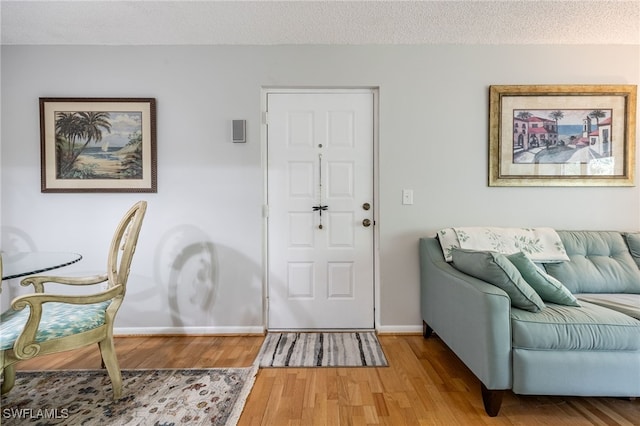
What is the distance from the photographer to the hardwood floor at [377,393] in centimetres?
149

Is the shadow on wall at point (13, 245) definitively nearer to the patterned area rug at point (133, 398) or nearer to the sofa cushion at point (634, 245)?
the patterned area rug at point (133, 398)

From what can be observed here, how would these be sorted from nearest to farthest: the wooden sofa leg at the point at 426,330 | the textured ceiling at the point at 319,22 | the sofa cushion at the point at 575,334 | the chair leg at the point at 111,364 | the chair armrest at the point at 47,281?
1. the sofa cushion at the point at 575,334
2. the chair leg at the point at 111,364
3. the chair armrest at the point at 47,281
4. the textured ceiling at the point at 319,22
5. the wooden sofa leg at the point at 426,330

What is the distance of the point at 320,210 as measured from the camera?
255cm

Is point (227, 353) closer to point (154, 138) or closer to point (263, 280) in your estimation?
point (263, 280)

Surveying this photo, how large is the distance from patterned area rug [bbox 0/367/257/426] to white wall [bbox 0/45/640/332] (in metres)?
0.64

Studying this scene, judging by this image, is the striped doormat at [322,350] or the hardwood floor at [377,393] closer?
the hardwood floor at [377,393]

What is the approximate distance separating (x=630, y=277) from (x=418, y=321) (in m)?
1.42

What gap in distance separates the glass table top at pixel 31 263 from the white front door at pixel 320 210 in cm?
135

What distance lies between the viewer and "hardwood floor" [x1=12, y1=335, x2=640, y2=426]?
1490 millimetres

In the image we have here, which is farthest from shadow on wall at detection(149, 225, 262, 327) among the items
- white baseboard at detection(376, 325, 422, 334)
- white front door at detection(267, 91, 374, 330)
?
white baseboard at detection(376, 325, 422, 334)

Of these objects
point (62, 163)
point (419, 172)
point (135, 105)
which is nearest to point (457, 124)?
point (419, 172)

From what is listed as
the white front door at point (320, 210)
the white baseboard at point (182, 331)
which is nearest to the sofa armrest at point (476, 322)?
the white front door at point (320, 210)

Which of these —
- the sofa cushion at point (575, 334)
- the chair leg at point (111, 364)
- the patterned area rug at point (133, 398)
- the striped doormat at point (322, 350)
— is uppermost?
the sofa cushion at point (575, 334)

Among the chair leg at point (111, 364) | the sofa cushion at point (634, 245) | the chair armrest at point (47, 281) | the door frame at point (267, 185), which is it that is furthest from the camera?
the door frame at point (267, 185)
